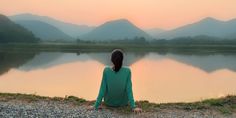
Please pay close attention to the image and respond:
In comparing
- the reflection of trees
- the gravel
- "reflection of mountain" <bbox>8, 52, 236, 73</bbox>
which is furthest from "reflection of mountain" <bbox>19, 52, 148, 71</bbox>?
the gravel

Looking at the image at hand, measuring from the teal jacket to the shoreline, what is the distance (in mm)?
360

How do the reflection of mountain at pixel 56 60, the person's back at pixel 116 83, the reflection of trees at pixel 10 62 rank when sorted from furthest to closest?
1. the reflection of mountain at pixel 56 60
2. the reflection of trees at pixel 10 62
3. the person's back at pixel 116 83

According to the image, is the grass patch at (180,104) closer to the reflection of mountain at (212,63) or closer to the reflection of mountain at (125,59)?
the reflection of mountain at (212,63)

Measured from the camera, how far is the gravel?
890 centimetres

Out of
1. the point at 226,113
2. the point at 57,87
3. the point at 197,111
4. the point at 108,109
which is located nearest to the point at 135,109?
the point at 108,109

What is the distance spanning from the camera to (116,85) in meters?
9.34

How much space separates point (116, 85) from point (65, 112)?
1.59m

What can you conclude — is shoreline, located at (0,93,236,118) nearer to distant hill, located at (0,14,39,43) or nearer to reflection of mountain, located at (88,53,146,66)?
reflection of mountain, located at (88,53,146,66)

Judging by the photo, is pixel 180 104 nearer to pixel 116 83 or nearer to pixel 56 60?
pixel 116 83

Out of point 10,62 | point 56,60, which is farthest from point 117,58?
point 56,60

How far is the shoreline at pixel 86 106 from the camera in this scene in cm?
911

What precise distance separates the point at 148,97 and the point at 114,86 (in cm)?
863

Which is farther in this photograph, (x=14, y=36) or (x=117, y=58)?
(x=14, y=36)

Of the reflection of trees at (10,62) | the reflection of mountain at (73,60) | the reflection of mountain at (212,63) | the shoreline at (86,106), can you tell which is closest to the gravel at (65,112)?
the shoreline at (86,106)
